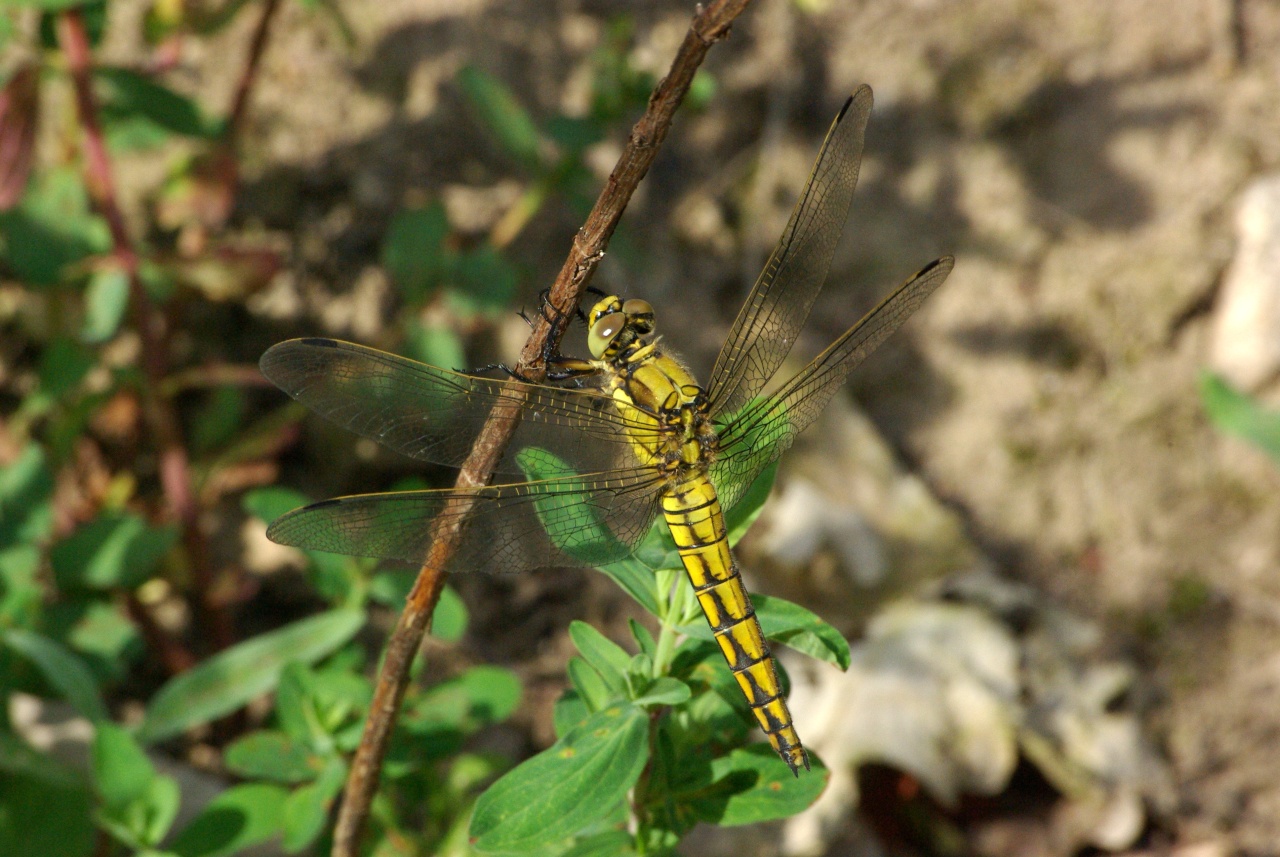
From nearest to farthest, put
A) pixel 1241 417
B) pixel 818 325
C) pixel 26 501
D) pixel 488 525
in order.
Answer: pixel 488 525 < pixel 26 501 < pixel 1241 417 < pixel 818 325

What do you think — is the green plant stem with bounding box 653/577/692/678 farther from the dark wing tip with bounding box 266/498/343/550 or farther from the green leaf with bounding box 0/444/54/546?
the green leaf with bounding box 0/444/54/546

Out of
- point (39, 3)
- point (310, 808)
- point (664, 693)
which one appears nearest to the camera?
point (664, 693)

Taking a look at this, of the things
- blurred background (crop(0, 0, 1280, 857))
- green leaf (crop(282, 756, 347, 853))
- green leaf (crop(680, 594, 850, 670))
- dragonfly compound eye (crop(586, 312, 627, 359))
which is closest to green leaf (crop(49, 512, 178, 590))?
blurred background (crop(0, 0, 1280, 857))

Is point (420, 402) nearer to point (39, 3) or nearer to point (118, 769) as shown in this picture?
point (118, 769)

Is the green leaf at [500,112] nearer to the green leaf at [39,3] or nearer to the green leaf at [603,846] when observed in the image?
the green leaf at [39,3]

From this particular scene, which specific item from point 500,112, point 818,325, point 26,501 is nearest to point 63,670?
point 26,501

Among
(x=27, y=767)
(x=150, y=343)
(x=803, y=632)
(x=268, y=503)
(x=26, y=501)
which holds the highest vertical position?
(x=150, y=343)

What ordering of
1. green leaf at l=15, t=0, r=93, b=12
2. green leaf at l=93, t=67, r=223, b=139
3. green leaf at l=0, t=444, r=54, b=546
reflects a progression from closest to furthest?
green leaf at l=15, t=0, r=93, b=12, green leaf at l=0, t=444, r=54, b=546, green leaf at l=93, t=67, r=223, b=139
